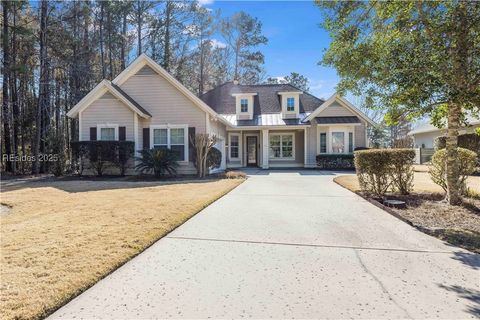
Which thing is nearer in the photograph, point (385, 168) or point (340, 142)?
point (385, 168)

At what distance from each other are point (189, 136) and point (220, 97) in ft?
30.7

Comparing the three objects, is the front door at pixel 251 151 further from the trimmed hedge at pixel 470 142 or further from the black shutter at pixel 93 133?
the trimmed hedge at pixel 470 142

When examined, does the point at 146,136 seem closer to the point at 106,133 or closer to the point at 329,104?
the point at 106,133

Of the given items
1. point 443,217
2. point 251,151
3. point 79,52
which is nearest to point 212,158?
point 251,151

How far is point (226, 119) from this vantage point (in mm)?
20984

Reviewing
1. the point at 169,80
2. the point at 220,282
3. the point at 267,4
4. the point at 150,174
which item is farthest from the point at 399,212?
the point at 169,80

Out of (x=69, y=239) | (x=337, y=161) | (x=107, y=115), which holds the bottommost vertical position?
(x=69, y=239)

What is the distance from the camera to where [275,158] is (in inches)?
848

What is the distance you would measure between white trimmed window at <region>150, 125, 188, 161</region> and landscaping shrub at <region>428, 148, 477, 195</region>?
37.0ft

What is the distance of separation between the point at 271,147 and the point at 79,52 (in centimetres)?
1540

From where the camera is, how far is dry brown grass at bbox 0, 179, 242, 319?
9.52ft

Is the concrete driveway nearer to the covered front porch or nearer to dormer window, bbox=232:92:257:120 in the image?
the covered front porch

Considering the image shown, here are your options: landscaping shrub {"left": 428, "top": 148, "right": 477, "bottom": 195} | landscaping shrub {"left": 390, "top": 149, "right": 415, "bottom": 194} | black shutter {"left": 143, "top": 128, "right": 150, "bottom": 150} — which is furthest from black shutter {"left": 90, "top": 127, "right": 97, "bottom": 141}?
landscaping shrub {"left": 428, "top": 148, "right": 477, "bottom": 195}

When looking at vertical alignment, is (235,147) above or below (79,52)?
below
